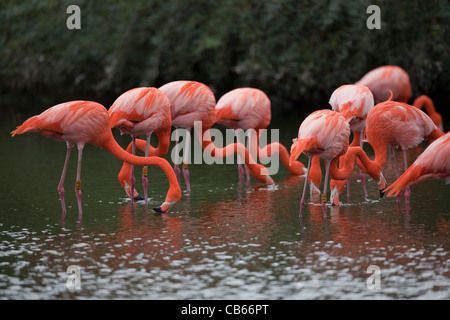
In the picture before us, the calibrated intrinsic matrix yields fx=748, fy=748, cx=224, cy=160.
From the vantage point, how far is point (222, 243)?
5.50 m

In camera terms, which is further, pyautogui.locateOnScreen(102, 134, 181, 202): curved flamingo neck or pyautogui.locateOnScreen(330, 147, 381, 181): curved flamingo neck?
pyautogui.locateOnScreen(330, 147, 381, 181): curved flamingo neck

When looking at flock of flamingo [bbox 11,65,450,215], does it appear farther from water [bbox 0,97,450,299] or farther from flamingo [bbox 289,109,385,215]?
water [bbox 0,97,450,299]

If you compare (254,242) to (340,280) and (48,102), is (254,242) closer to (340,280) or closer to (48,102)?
(340,280)

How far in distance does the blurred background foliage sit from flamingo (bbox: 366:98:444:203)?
6325 mm

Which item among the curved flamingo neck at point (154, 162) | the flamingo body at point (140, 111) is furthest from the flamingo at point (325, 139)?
the flamingo body at point (140, 111)

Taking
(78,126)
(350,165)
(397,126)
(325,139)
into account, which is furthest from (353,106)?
(78,126)

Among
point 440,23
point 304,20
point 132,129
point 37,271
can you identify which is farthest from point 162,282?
point 440,23

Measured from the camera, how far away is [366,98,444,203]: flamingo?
6676 millimetres

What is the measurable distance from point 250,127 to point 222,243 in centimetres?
299

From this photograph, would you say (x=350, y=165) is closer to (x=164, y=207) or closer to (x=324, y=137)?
(x=324, y=137)

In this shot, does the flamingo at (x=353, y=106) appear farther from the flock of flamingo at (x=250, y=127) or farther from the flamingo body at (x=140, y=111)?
the flamingo body at (x=140, y=111)

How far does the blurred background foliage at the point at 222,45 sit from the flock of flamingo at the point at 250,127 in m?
5.63

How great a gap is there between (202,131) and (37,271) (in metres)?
3.35

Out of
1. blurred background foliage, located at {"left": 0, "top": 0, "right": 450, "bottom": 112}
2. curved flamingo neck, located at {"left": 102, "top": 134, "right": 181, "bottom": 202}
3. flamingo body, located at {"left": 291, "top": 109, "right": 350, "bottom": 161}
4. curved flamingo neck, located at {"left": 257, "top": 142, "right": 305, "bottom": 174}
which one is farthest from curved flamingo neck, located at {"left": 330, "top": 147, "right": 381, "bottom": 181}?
blurred background foliage, located at {"left": 0, "top": 0, "right": 450, "bottom": 112}
